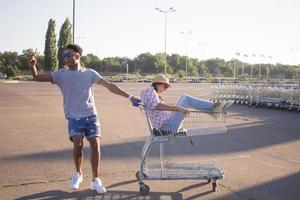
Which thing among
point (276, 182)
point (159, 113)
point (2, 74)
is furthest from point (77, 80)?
point (2, 74)

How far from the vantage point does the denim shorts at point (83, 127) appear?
596 cm

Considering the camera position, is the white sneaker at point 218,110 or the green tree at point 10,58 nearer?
the white sneaker at point 218,110

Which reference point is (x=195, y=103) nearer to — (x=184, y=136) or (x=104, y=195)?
(x=184, y=136)

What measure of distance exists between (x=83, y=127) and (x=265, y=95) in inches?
697

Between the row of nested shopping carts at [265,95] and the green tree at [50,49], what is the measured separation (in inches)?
2597

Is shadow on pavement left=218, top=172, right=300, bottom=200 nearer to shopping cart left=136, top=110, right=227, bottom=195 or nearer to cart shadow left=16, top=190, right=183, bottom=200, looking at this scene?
shopping cart left=136, top=110, right=227, bottom=195

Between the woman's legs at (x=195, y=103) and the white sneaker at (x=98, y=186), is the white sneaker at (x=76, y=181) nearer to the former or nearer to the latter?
the white sneaker at (x=98, y=186)

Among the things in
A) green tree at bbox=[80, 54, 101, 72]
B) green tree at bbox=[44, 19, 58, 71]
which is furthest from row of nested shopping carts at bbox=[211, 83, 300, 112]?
green tree at bbox=[80, 54, 101, 72]

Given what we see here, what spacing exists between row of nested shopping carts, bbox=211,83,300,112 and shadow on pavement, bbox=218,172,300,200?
1303cm

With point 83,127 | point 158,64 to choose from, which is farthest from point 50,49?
point 83,127

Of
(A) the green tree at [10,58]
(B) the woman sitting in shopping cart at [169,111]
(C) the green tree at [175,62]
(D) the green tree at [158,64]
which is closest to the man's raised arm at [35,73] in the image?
(B) the woman sitting in shopping cart at [169,111]

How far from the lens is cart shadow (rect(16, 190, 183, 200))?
571 cm

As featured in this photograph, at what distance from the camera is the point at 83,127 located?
19.7 feet

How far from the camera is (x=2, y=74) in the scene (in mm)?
95562
